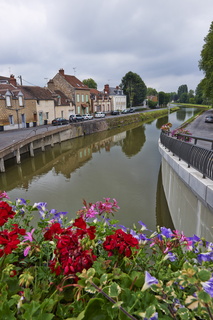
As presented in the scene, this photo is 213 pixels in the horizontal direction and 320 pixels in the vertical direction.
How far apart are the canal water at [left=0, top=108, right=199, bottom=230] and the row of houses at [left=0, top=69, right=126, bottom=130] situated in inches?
349

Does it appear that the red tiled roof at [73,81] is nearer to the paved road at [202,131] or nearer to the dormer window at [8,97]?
the dormer window at [8,97]

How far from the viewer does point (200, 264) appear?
5.34 feet

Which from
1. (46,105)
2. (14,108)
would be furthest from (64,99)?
(14,108)

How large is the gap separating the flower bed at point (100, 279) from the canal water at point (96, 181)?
4.74 metres

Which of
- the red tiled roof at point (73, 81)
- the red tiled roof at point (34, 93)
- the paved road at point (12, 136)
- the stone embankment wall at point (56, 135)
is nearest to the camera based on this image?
the stone embankment wall at point (56, 135)

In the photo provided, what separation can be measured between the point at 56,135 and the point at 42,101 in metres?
9.09

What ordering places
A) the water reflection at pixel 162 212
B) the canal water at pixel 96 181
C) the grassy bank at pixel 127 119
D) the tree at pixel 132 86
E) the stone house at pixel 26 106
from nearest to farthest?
the water reflection at pixel 162 212
the canal water at pixel 96 181
the stone house at pixel 26 106
the grassy bank at pixel 127 119
the tree at pixel 132 86

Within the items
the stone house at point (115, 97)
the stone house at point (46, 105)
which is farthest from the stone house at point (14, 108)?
the stone house at point (115, 97)

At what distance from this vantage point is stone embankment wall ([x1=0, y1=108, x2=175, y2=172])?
57.0 feet

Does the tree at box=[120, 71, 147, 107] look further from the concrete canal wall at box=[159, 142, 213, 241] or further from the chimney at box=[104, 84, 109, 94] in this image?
the concrete canal wall at box=[159, 142, 213, 241]

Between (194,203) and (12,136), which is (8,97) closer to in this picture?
(12,136)

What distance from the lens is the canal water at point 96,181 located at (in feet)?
31.1

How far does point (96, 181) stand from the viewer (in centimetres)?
1296

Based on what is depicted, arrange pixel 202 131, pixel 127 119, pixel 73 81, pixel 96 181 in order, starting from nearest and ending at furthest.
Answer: pixel 96 181, pixel 202 131, pixel 73 81, pixel 127 119
